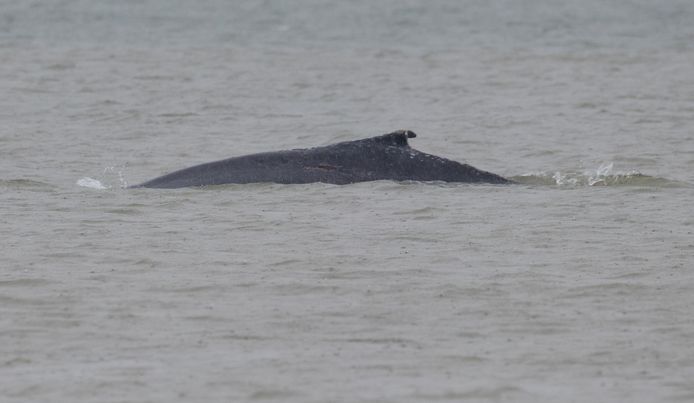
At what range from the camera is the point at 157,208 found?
13492 mm

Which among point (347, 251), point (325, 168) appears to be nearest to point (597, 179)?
point (325, 168)

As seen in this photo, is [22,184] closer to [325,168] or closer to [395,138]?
[325,168]

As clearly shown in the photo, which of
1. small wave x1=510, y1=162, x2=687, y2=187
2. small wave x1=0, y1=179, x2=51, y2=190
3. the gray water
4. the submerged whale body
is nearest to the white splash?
the gray water

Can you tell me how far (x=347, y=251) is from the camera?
461 inches

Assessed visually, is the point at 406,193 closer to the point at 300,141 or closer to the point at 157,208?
the point at 157,208

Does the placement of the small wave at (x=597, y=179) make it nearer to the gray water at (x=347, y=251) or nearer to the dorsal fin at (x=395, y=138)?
the gray water at (x=347, y=251)

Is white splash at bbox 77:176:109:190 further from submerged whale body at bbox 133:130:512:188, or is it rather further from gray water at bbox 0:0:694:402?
submerged whale body at bbox 133:130:512:188

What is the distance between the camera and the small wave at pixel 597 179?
606 inches

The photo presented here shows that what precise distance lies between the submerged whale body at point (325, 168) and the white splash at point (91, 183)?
533 mm

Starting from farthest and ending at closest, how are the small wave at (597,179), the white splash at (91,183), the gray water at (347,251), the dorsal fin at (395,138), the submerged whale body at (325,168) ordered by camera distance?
the small wave at (597,179)
the white splash at (91,183)
the submerged whale body at (325,168)
the dorsal fin at (395,138)
the gray water at (347,251)

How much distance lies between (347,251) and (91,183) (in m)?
4.43

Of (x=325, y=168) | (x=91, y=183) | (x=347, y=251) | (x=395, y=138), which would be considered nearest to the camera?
(x=347, y=251)

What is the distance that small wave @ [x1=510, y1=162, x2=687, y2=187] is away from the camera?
1538 centimetres

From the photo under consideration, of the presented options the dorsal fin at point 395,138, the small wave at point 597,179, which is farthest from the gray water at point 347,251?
the dorsal fin at point 395,138
